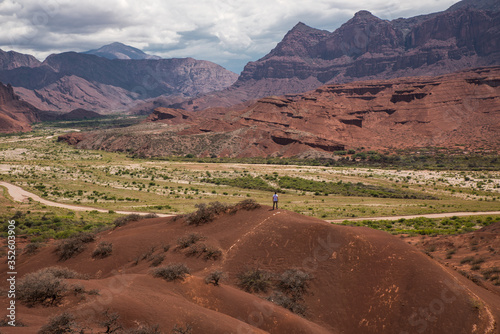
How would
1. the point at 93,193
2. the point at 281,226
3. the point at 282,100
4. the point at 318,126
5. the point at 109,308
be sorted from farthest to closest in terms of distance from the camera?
the point at 282,100 < the point at 318,126 < the point at 93,193 < the point at 281,226 < the point at 109,308

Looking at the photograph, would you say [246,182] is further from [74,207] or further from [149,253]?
[149,253]

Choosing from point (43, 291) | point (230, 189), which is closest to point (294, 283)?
point (43, 291)

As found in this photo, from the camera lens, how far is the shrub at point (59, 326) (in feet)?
36.2

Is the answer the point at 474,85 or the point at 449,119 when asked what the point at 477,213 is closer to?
the point at 449,119

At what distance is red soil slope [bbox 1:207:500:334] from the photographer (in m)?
13.5

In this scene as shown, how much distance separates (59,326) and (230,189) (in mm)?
59143

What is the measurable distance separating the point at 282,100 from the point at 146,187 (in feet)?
391

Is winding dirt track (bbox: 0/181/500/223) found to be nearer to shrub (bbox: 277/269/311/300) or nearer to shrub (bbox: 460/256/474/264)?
shrub (bbox: 460/256/474/264)

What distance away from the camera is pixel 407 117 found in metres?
164

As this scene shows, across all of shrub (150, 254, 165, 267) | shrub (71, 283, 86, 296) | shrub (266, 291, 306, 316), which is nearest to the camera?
shrub (71, 283, 86, 296)

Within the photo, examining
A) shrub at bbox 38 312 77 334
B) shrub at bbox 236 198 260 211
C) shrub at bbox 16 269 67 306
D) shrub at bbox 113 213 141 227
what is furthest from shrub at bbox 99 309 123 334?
shrub at bbox 113 213 141 227


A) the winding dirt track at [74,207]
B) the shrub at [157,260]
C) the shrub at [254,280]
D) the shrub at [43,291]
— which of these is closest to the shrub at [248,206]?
the shrub at [254,280]

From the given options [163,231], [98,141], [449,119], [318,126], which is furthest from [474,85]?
[163,231]

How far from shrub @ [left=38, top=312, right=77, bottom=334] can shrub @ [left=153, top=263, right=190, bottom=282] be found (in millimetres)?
5291
